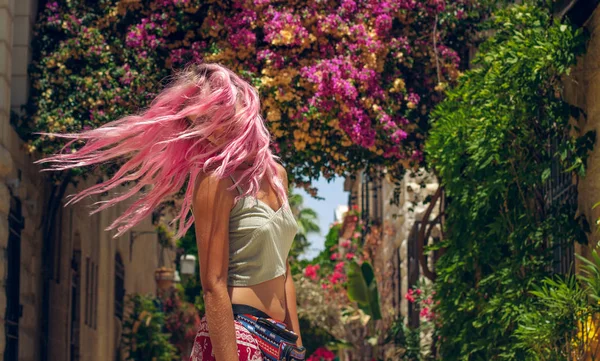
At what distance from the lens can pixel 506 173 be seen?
25.8 ft

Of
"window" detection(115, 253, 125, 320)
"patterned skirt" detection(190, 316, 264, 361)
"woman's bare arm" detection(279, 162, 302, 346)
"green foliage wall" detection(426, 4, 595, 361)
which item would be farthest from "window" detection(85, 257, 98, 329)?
"patterned skirt" detection(190, 316, 264, 361)

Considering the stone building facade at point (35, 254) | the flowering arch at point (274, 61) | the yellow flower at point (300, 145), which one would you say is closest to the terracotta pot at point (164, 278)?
the stone building facade at point (35, 254)

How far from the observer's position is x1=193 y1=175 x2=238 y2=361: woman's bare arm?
12.1ft

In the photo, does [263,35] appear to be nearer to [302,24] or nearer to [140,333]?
[302,24]

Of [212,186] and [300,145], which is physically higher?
[300,145]

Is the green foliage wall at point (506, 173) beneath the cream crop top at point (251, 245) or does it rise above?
above

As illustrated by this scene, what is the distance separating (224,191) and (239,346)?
0.56m

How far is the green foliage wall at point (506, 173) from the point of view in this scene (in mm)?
7469

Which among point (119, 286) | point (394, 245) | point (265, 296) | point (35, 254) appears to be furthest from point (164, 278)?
point (265, 296)

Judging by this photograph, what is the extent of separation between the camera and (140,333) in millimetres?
17156

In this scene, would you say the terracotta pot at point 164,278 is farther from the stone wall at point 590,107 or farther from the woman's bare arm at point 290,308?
the woman's bare arm at point 290,308

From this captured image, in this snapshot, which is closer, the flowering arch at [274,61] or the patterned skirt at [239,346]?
the patterned skirt at [239,346]

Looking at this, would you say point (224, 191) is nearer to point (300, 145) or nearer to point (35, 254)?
point (300, 145)

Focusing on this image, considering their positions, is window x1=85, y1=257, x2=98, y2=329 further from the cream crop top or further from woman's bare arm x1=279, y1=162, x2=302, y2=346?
the cream crop top
